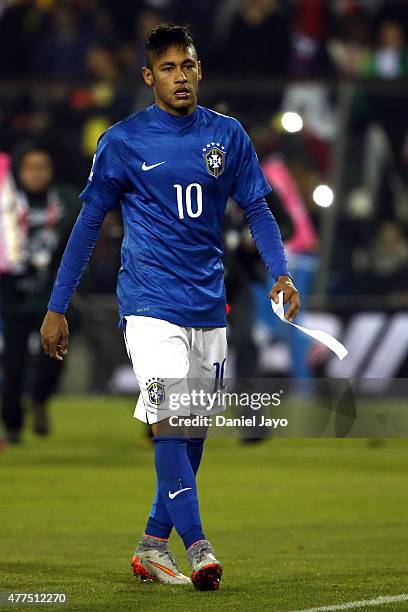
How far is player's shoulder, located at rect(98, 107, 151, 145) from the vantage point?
625cm

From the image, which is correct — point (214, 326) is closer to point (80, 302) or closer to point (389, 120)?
point (80, 302)

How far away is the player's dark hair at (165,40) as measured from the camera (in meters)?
6.20

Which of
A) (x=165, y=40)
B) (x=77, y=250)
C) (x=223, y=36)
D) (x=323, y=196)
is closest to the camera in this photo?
(x=165, y=40)

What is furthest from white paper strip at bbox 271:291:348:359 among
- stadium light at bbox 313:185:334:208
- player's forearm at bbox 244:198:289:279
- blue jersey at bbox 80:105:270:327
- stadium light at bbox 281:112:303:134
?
stadium light at bbox 281:112:303:134

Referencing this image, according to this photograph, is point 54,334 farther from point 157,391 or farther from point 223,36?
point 223,36

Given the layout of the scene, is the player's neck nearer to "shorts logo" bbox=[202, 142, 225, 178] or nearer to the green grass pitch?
"shorts logo" bbox=[202, 142, 225, 178]

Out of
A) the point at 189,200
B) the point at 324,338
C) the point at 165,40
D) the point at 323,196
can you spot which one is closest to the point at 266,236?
the point at 189,200

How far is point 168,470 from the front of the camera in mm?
6145

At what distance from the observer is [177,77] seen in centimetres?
619

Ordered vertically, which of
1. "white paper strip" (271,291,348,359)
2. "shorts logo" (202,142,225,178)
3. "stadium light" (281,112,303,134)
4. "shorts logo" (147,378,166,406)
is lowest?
"stadium light" (281,112,303,134)

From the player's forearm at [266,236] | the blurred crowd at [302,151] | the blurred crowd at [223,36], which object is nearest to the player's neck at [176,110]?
the player's forearm at [266,236]

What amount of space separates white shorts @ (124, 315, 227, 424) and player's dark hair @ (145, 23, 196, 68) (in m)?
1.05

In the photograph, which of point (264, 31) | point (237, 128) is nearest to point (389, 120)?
point (264, 31)

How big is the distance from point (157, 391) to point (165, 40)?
137 cm
